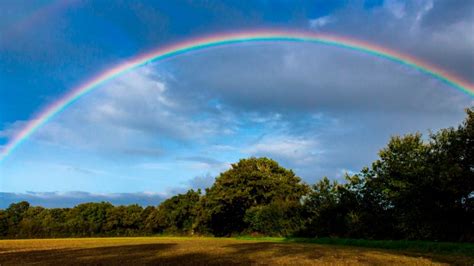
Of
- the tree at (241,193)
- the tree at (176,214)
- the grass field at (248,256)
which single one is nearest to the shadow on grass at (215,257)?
the grass field at (248,256)

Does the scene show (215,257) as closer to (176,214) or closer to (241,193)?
(241,193)

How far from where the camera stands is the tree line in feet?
98.4

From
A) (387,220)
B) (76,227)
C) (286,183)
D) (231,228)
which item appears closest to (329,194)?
(387,220)

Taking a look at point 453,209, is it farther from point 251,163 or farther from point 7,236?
point 7,236

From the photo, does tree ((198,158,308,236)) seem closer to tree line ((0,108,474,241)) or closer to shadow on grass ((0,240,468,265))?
tree line ((0,108,474,241))

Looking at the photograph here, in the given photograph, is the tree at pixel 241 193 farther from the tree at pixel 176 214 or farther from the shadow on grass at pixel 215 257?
the shadow on grass at pixel 215 257

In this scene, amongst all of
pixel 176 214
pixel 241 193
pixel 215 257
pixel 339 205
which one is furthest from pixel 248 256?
pixel 176 214

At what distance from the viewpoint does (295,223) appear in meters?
47.9

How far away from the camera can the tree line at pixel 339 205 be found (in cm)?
2998

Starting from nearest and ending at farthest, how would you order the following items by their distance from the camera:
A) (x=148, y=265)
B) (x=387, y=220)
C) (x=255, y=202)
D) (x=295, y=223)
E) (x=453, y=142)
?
(x=148, y=265) → (x=453, y=142) → (x=387, y=220) → (x=295, y=223) → (x=255, y=202)

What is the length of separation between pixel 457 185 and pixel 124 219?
74158 mm

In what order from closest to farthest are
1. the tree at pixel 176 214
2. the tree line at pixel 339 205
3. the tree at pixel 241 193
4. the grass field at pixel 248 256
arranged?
the grass field at pixel 248 256 < the tree line at pixel 339 205 < the tree at pixel 241 193 < the tree at pixel 176 214

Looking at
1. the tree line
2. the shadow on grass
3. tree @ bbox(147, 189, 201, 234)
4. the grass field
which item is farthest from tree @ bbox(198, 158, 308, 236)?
the shadow on grass

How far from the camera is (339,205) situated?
42.8 meters
